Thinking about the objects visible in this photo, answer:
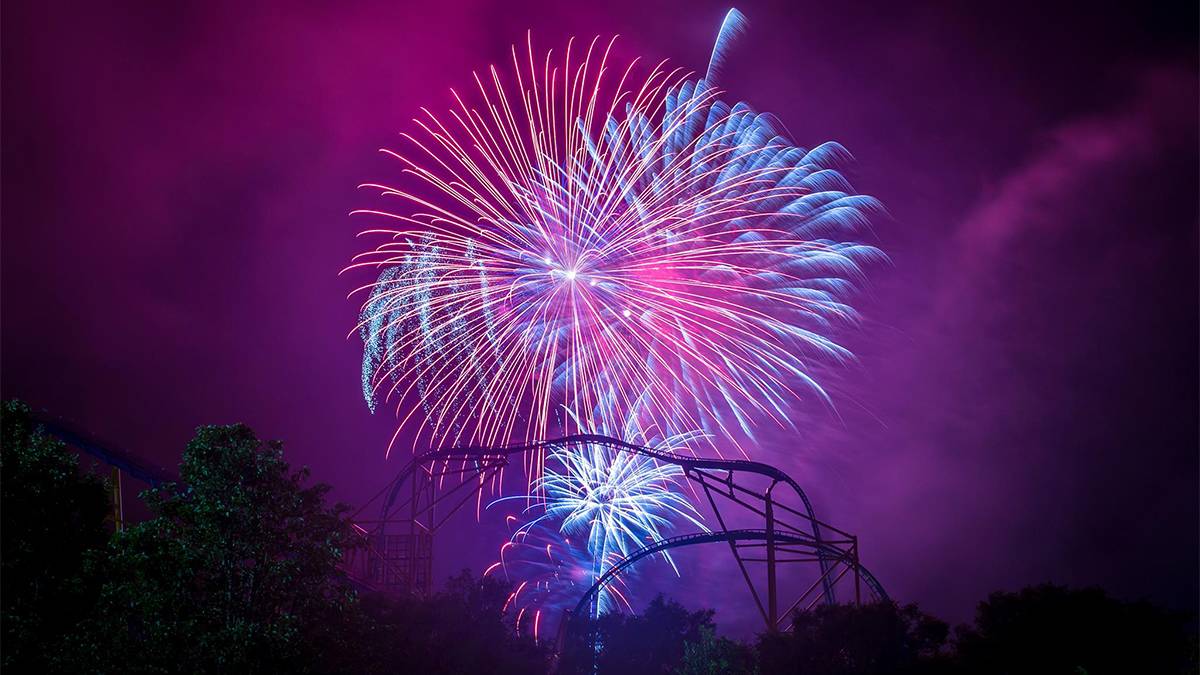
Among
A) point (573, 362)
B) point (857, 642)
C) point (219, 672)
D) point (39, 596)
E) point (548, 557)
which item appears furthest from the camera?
point (548, 557)

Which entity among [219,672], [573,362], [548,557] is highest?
[573,362]

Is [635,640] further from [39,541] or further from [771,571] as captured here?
[39,541]

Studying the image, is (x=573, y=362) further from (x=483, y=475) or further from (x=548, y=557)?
(x=548, y=557)

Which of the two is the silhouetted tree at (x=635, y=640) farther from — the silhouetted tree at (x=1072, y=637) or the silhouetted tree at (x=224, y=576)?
the silhouetted tree at (x=224, y=576)

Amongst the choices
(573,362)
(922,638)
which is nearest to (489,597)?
(573,362)

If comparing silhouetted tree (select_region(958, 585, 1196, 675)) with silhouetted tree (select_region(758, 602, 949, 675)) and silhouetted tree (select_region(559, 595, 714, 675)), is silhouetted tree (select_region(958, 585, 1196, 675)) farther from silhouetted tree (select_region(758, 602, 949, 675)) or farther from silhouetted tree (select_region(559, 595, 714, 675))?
silhouetted tree (select_region(559, 595, 714, 675))

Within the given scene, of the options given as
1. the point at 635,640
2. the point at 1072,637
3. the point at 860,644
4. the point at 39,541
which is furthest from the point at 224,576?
the point at 635,640
